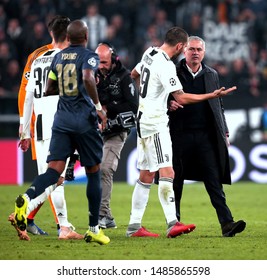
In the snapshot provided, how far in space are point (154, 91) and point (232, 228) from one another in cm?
182

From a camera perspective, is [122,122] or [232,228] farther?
[122,122]

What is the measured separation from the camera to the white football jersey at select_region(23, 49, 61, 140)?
33.1 ft

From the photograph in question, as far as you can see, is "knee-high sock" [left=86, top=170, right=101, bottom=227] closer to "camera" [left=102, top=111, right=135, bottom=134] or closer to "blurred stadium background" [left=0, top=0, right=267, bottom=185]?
"camera" [left=102, top=111, right=135, bottom=134]

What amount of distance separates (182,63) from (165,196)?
5.69ft

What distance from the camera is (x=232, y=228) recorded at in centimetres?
1023

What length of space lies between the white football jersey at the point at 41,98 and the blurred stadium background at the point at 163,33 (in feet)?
29.9

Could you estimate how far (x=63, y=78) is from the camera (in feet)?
30.4

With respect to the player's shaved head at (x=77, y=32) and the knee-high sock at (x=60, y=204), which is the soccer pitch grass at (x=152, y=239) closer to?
the knee-high sock at (x=60, y=204)

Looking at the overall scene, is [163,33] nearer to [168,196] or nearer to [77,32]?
[168,196]

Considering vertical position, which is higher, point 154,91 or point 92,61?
point 92,61

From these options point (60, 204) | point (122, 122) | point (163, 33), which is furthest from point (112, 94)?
point (163, 33)

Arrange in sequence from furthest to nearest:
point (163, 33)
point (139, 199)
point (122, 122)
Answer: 1. point (163, 33)
2. point (122, 122)
3. point (139, 199)

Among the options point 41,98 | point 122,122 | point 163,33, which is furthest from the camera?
point 163,33
